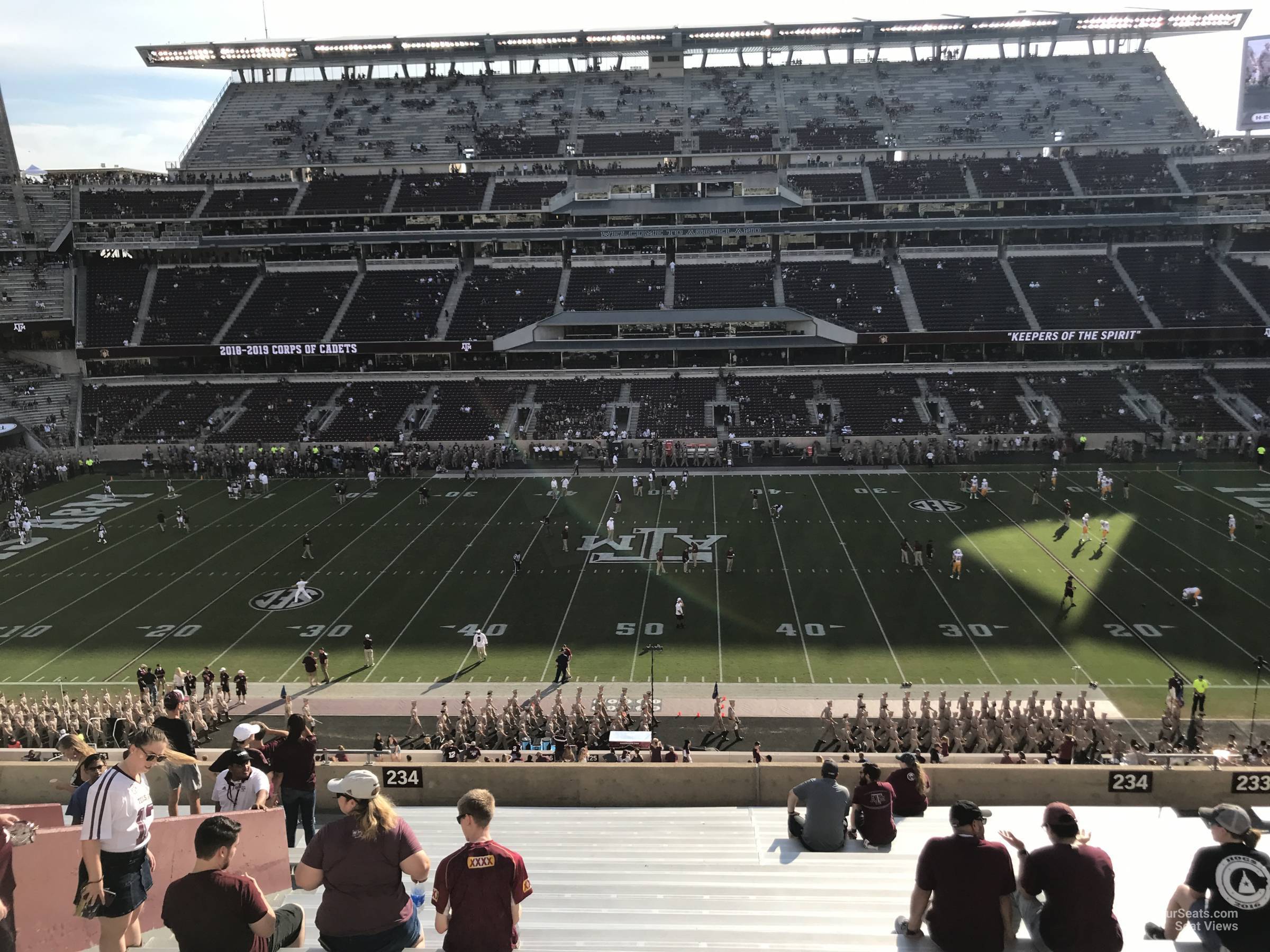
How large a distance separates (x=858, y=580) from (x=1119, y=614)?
23.8 feet

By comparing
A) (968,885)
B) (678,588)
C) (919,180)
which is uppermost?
(919,180)

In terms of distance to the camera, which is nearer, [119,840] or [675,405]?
[119,840]

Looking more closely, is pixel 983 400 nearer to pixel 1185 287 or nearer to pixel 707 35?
pixel 1185 287

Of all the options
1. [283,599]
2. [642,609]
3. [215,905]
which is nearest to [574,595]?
[642,609]

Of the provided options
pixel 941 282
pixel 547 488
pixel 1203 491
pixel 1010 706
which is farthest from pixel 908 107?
pixel 1010 706

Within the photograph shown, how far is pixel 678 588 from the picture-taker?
91.4 feet

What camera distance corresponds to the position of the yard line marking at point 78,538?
30578 mm

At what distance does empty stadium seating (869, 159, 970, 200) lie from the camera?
57406 millimetres

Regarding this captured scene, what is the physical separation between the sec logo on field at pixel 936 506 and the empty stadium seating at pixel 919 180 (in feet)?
93.5

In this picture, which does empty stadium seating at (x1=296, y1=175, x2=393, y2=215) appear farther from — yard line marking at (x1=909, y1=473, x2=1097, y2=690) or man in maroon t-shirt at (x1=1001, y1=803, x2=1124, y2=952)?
man in maroon t-shirt at (x1=1001, y1=803, x2=1124, y2=952)

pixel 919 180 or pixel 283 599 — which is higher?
pixel 919 180

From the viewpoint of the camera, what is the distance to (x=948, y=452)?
4356cm

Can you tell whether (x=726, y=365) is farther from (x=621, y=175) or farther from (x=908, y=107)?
(x=908, y=107)

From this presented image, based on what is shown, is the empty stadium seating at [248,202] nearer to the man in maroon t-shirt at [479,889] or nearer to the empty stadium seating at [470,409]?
the empty stadium seating at [470,409]
